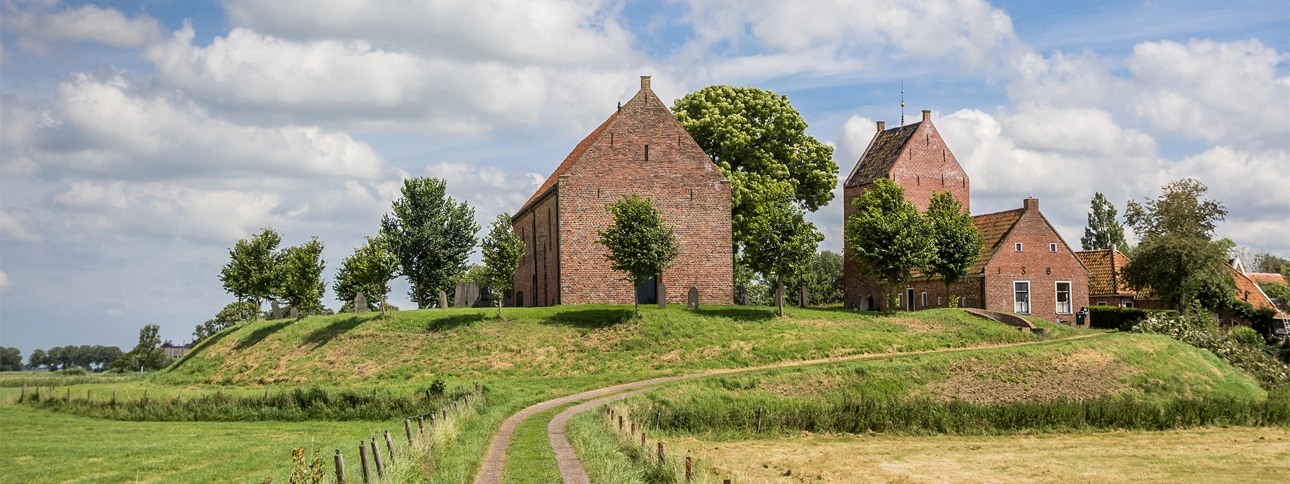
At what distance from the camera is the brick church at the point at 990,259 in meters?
62.6

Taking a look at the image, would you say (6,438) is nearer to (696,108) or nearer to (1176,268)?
(696,108)

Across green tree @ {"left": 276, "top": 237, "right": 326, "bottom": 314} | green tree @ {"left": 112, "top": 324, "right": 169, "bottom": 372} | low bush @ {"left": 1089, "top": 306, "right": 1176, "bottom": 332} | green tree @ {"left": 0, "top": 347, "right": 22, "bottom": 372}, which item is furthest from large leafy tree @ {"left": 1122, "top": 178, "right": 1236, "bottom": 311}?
green tree @ {"left": 0, "top": 347, "right": 22, "bottom": 372}

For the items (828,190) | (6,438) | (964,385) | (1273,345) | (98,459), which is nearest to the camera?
(98,459)

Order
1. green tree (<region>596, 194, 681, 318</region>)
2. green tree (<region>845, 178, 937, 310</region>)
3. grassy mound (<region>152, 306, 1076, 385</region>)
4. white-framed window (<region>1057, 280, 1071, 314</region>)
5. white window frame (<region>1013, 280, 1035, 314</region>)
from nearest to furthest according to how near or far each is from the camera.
A: grassy mound (<region>152, 306, 1076, 385</region>) < green tree (<region>596, 194, 681, 318</region>) < green tree (<region>845, 178, 937, 310</region>) < white window frame (<region>1013, 280, 1035, 314</region>) < white-framed window (<region>1057, 280, 1071, 314</region>)

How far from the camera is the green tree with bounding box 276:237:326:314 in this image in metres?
63.7

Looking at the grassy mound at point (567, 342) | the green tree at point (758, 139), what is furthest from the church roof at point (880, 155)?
the grassy mound at point (567, 342)

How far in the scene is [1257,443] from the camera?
33.8 m

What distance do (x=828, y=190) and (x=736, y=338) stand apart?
22.0 metres

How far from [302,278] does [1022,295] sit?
43921mm

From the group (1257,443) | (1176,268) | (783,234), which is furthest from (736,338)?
(1176,268)

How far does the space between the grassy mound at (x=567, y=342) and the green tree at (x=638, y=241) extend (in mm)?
2217

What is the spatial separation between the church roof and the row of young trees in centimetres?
808

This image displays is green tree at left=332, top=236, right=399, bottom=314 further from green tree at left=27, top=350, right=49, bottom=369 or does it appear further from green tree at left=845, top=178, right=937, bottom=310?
green tree at left=27, top=350, right=49, bottom=369

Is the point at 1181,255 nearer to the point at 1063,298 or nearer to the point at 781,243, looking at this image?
the point at 1063,298
